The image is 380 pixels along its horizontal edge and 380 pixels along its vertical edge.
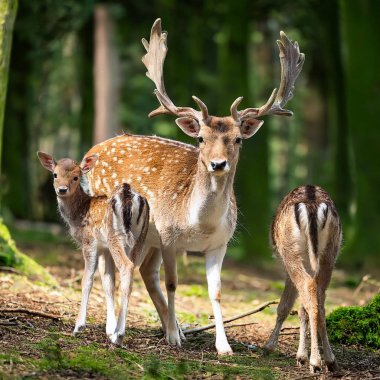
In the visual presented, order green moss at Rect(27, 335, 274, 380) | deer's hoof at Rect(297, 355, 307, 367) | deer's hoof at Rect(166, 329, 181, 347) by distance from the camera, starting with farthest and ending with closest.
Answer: deer's hoof at Rect(166, 329, 181, 347) → deer's hoof at Rect(297, 355, 307, 367) → green moss at Rect(27, 335, 274, 380)

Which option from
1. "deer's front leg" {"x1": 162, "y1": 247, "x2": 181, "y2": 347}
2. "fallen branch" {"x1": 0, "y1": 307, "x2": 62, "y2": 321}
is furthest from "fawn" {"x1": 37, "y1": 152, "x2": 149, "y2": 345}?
"fallen branch" {"x1": 0, "y1": 307, "x2": 62, "y2": 321}

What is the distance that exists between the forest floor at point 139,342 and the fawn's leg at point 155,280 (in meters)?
0.19

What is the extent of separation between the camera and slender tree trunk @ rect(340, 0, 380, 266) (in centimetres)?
1756

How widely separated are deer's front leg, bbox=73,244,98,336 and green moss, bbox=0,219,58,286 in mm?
2147

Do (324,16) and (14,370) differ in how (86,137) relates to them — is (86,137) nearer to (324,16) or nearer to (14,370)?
Answer: (324,16)

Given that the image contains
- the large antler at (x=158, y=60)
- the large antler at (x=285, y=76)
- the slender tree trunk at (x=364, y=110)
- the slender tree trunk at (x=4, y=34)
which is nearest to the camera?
the large antler at (x=285, y=76)

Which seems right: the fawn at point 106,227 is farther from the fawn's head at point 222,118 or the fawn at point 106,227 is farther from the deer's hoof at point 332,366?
the deer's hoof at point 332,366

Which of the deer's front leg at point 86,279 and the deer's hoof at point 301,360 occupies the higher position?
the deer's front leg at point 86,279

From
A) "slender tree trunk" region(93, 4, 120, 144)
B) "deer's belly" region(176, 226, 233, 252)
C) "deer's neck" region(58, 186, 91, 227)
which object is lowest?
"deer's belly" region(176, 226, 233, 252)

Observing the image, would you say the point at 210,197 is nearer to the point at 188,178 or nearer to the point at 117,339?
the point at 188,178

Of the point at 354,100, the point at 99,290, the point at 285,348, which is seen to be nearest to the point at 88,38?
the point at 354,100

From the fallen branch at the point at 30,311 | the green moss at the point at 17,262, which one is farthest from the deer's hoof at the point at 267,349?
the green moss at the point at 17,262

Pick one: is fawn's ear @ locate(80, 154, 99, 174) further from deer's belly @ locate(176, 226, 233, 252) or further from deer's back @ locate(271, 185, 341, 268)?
deer's back @ locate(271, 185, 341, 268)

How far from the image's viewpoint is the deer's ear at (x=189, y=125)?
877 centimetres
